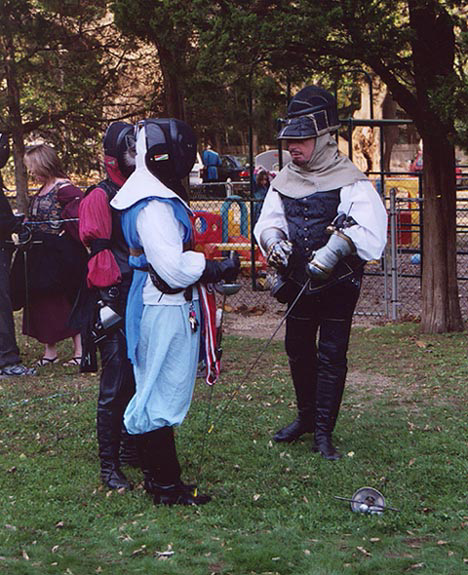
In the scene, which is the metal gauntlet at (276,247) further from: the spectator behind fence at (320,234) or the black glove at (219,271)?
the black glove at (219,271)

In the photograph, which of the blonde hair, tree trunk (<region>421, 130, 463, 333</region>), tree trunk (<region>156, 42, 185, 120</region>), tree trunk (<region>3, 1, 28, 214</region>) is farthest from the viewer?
tree trunk (<region>3, 1, 28, 214</region>)

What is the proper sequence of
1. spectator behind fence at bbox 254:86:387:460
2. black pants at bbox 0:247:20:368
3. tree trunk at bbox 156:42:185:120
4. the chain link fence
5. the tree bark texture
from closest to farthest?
1. spectator behind fence at bbox 254:86:387:460
2. black pants at bbox 0:247:20:368
3. the tree bark texture
4. the chain link fence
5. tree trunk at bbox 156:42:185:120

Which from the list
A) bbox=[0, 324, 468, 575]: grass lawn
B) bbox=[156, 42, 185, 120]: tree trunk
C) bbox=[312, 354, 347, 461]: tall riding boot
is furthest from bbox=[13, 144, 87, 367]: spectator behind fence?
bbox=[156, 42, 185, 120]: tree trunk

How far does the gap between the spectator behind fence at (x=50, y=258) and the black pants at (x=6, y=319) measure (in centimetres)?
13

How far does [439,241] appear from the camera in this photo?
8969 mm

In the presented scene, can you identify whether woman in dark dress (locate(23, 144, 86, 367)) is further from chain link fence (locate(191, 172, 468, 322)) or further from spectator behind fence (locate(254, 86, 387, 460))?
spectator behind fence (locate(254, 86, 387, 460))

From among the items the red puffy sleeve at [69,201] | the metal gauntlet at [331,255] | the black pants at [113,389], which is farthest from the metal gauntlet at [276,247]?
the red puffy sleeve at [69,201]

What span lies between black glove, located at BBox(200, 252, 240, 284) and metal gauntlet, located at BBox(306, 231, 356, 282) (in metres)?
0.63

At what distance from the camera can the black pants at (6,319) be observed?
7879mm

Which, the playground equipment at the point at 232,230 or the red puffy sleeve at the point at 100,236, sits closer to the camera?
the red puffy sleeve at the point at 100,236

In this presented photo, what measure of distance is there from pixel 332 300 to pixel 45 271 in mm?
3397

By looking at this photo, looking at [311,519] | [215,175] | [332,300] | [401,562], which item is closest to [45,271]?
[332,300]

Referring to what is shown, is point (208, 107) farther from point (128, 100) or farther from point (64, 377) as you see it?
point (64, 377)

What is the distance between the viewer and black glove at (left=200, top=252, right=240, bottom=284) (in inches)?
176
